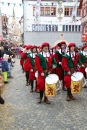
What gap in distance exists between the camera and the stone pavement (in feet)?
14.9

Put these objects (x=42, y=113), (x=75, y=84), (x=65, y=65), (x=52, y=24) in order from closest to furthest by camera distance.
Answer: (x=42, y=113) < (x=75, y=84) < (x=65, y=65) < (x=52, y=24)

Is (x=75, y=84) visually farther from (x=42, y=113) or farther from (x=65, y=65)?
(x=42, y=113)

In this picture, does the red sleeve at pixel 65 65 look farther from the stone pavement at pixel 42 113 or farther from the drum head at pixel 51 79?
the stone pavement at pixel 42 113

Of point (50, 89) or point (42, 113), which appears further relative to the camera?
point (50, 89)

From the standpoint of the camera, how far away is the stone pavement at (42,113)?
14.9 ft

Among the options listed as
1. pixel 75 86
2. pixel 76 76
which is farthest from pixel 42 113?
pixel 76 76

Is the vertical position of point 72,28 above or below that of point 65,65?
above

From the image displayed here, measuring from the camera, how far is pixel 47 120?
484cm

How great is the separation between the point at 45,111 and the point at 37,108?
1.10 ft

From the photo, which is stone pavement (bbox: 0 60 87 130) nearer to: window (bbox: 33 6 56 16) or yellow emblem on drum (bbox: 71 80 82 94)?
yellow emblem on drum (bbox: 71 80 82 94)

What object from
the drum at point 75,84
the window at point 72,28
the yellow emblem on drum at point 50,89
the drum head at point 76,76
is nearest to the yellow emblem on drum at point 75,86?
the drum at point 75,84

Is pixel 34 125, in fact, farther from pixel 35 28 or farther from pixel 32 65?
pixel 35 28

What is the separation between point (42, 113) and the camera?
17.4 feet

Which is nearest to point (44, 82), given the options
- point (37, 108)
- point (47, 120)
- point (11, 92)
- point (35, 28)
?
point (37, 108)
